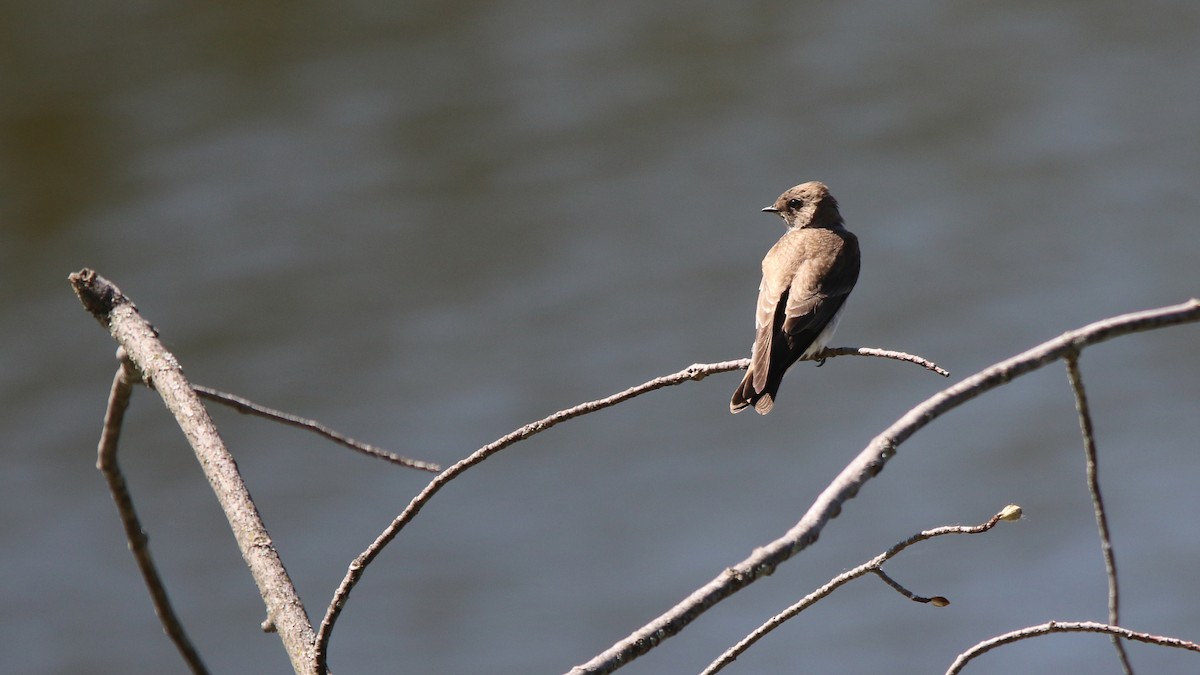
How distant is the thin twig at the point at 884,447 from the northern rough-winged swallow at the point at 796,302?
1866 millimetres

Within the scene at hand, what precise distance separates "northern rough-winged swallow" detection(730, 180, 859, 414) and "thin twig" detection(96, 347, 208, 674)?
55.6 inches

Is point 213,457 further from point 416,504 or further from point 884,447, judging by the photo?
point 884,447

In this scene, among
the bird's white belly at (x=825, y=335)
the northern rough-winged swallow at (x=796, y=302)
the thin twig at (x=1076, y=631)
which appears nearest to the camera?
the thin twig at (x=1076, y=631)

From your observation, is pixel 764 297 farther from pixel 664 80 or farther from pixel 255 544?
pixel 664 80

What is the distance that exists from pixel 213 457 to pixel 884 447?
1091 millimetres

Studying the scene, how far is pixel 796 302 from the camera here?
11.3 feet

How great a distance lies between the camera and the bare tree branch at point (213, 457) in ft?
5.60

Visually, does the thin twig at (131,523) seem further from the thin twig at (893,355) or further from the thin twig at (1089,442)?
the thin twig at (1089,442)

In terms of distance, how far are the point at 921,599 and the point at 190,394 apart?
1.12 m

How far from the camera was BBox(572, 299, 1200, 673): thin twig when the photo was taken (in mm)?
1132

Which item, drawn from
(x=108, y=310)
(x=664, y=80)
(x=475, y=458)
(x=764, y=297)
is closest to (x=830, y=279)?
(x=764, y=297)

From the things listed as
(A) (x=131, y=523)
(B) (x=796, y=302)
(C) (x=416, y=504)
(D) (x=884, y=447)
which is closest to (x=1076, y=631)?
(D) (x=884, y=447)

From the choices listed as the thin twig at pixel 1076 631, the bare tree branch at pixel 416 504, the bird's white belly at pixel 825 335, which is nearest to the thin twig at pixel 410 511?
the bare tree branch at pixel 416 504

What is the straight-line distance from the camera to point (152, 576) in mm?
2078
